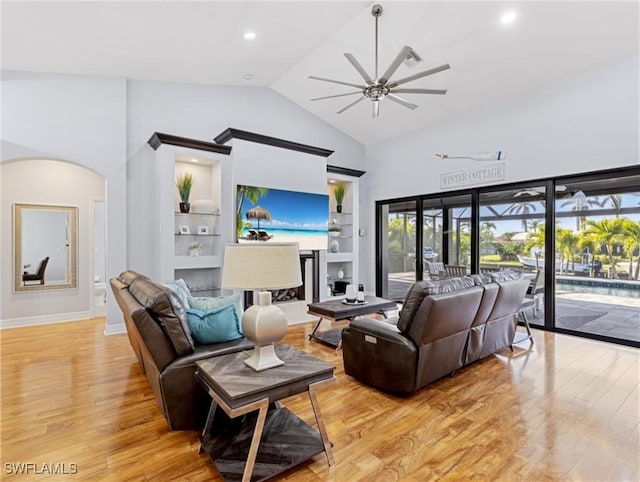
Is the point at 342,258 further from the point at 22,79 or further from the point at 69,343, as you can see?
the point at 22,79

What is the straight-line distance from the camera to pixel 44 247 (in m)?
5.48

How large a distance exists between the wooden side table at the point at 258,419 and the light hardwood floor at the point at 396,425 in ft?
0.31

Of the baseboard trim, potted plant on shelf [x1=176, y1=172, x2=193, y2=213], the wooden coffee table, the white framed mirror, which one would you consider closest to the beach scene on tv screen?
potted plant on shelf [x1=176, y1=172, x2=193, y2=213]

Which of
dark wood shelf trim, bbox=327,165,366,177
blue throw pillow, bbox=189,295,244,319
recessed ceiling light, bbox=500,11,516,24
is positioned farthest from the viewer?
dark wood shelf trim, bbox=327,165,366,177

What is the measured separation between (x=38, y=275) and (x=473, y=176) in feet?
24.0

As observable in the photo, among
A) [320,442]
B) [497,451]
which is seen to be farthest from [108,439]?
[497,451]

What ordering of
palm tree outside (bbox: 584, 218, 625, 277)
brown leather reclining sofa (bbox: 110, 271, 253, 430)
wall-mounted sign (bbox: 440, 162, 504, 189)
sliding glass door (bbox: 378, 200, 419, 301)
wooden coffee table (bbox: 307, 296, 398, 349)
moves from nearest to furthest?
brown leather reclining sofa (bbox: 110, 271, 253, 430), wooden coffee table (bbox: 307, 296, 398, 349), palm tree outside (bbox: 584, 218, 625, 277), wall-mounted sign (bbox: 440, 162, 504, 189), sliding glass door (bbox: 378, 200, 419, 301)

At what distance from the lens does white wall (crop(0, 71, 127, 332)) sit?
4.41 meters

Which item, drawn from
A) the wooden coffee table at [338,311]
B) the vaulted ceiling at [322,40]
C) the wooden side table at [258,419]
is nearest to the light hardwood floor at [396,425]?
the wooden side table at [258,419]

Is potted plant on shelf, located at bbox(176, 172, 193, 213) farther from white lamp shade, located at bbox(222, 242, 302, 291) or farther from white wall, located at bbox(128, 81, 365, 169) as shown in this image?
white lamp shade, located at bbox(222, 242, 302, 291)

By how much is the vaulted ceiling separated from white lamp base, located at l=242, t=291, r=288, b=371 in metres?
3.41

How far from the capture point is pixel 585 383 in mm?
3162

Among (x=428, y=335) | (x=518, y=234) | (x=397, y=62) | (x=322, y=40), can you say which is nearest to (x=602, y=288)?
(x=518, y=234)

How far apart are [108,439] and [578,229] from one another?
5911mm
